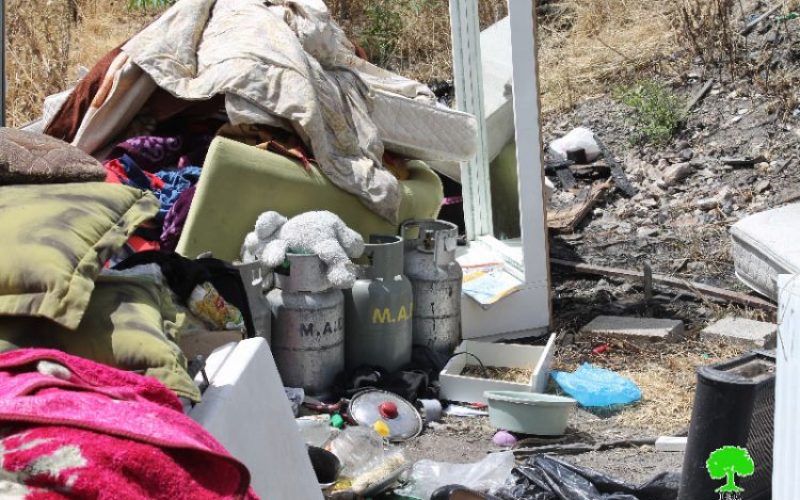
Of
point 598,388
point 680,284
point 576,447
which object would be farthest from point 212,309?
point 680,284

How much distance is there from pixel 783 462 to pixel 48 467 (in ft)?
5.50

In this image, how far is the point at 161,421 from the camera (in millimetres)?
1810

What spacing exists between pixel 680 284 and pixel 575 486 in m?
3.25

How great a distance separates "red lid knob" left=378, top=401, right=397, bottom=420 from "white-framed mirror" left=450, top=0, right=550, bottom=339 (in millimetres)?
1277

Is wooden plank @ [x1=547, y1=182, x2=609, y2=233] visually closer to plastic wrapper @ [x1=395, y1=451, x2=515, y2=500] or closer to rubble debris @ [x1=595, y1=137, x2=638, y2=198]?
rubble debris @ [x1=595, y1=137, x2=638, y2=198]

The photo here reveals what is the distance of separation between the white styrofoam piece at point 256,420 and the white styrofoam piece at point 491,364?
204 centimetres

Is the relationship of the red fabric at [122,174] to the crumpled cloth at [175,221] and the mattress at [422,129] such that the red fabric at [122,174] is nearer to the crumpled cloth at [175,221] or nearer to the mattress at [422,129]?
the crumpled cloth at [175,221]

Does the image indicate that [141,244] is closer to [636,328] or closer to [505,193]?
[505,193]

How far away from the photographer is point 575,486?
3.60 m

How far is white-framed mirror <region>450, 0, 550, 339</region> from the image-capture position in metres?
5.56

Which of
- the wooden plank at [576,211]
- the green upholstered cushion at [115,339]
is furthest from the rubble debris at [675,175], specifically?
the green upholstered cushion at [115,339]

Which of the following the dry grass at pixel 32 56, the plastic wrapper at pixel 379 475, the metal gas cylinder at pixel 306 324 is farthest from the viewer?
the dry grass at pixel 32 56

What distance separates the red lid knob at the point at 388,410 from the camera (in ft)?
14.6

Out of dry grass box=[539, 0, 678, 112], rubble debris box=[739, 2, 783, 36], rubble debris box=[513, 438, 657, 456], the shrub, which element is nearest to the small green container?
rubble debris box=[513, 438, 657, 456]
